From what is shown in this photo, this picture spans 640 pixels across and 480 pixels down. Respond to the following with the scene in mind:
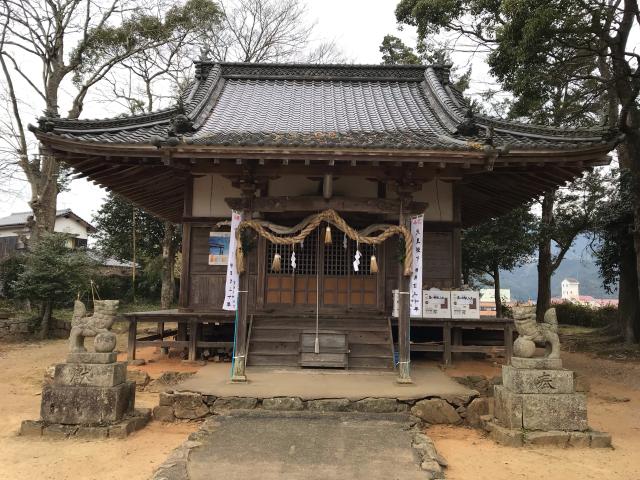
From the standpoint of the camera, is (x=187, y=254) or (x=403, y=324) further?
(x=187, y=254)

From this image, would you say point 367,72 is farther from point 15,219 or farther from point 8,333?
point 15,219

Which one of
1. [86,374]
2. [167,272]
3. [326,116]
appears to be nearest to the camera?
[86,374]

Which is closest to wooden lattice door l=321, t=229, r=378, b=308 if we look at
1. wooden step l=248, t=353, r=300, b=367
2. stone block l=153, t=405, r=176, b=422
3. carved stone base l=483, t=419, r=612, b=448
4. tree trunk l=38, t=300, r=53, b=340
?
wooden step l=248, t=353, r=300, b=367

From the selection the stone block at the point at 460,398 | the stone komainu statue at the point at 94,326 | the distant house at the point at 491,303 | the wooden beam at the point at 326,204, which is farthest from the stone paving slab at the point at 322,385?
the distant house at the point at 491,303

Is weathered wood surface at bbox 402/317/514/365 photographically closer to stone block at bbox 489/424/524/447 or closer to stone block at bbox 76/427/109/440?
stone block at bbox 489/424/524/447

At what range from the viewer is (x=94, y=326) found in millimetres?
6254

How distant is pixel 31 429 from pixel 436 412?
5.68m

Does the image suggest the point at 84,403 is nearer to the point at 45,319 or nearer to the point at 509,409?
the point at 509,409

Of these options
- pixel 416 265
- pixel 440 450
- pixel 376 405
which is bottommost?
pixel 440 450

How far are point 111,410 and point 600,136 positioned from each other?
366 inches

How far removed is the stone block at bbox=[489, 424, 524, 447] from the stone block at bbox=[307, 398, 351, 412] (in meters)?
2.06

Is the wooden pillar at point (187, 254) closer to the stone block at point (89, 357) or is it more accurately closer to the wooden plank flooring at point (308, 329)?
the wooden plank flooring at point (308, 329)

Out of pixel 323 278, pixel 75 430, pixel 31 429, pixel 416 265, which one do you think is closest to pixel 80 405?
pixel 75 430

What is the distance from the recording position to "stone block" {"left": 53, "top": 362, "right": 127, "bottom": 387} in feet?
19.7
